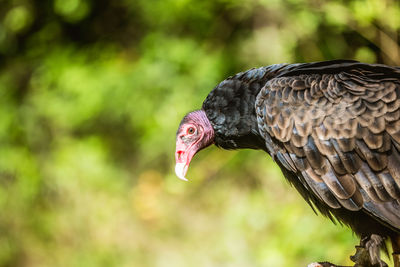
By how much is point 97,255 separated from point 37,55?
239 centimetres

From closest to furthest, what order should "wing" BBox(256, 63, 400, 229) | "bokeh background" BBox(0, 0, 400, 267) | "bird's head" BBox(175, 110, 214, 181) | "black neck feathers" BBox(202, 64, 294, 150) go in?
"wing" BBox(256, 63, 400, 229), "black neck feathers" BBox(202, 64, 294, 150), "bird's head" BBox(175, 110, 214, 181), "bokeh background" BBox(0, 0, 400, 267)

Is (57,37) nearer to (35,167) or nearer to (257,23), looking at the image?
(35,167)

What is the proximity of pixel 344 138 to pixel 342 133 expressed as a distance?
0.07ft

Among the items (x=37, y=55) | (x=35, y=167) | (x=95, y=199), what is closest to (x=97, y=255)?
(x=95, y=199)

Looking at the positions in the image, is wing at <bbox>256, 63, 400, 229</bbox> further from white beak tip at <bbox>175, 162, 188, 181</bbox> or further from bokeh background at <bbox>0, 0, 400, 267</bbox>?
bokeh background at <bbox>0, 0, 400, 267</bbox>

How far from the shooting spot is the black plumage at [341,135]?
7.50 feet

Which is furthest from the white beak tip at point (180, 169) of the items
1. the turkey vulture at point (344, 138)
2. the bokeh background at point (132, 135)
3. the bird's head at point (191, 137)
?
the bokeh background at point (132, 135)

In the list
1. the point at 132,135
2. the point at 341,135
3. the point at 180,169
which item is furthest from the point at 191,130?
the point at 132,135

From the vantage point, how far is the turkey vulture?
2287 millimetres

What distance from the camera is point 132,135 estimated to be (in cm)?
668

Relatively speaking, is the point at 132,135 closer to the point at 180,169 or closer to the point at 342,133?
the point at 180,169

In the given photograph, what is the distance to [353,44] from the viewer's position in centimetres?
441

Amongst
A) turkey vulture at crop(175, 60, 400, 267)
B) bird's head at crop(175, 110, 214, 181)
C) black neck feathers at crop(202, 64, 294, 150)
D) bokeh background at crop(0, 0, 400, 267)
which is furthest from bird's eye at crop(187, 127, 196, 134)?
bokeh background at crop(0, 0, 400, 267)

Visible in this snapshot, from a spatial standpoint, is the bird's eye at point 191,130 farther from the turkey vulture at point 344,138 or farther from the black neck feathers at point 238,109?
the turkey vulture at point 344,138
